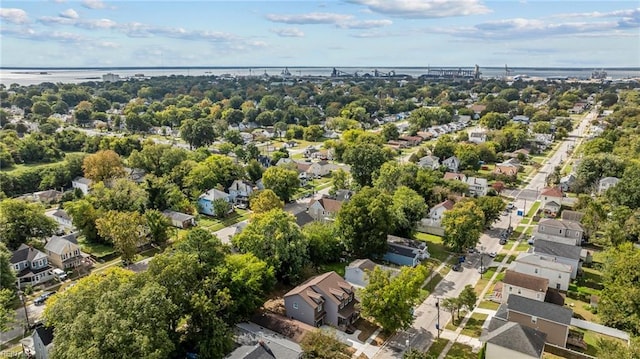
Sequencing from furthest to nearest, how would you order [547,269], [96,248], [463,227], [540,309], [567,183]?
[567,183] < [96,248] < [463,227] < [547,269] < [540,309]

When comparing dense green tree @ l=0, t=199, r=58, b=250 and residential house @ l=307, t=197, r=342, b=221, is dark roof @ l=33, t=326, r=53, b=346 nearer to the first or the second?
dense green tree @ l=0, t=199, r=58, b=250

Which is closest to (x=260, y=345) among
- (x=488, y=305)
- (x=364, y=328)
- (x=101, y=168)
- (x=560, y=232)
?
(x=364, y=328)

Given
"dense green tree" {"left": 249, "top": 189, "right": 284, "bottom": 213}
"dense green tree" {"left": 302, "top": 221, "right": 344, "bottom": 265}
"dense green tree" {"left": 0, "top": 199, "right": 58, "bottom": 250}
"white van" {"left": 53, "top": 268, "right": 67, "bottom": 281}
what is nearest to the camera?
"white van" {"left": 53, "top": 268, "right": 67, "bottom": 281}

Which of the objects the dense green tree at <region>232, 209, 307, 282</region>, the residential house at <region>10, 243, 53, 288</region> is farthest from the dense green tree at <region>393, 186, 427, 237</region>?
the residential house at <region>10, 243, 53, 288</region>

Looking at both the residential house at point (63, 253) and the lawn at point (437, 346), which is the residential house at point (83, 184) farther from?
the lawn at point (437, 346)

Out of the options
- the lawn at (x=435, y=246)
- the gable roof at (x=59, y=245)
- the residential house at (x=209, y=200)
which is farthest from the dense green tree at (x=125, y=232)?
the lawn at (x=435, y=246)

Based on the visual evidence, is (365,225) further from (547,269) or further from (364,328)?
(547,269)

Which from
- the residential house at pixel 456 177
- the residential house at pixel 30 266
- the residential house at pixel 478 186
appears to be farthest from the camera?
the residential house at pixel 456 177
